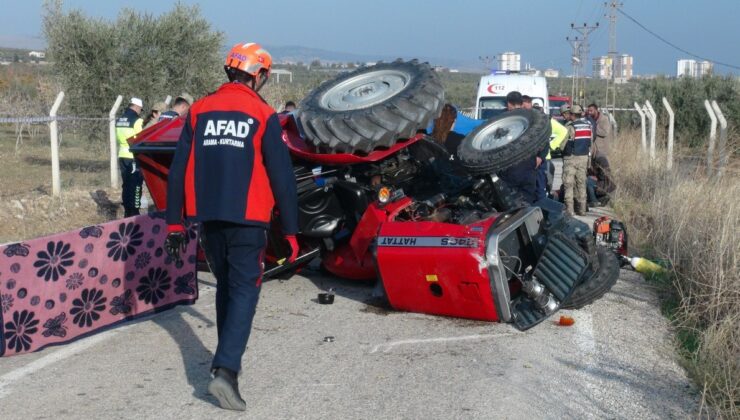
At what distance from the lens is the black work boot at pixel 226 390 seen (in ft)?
16.2

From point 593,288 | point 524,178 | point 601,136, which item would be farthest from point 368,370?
point 601,136

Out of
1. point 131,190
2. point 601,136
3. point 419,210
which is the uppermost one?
point 419,210

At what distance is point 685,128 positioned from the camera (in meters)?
30.8

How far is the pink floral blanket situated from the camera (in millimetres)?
6090

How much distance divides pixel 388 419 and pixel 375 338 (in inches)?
68.6

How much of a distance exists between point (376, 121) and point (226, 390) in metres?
3.35

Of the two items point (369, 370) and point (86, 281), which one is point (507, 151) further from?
point (86, 281)

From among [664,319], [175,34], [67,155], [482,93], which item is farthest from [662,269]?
[67,155]

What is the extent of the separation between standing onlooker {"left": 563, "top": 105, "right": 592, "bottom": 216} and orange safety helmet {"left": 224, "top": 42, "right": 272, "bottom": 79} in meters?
9.64

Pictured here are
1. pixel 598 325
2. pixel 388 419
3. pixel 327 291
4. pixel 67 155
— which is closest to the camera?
pixel 388 419

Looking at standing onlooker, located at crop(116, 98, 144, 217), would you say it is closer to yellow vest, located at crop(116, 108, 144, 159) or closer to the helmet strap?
yellow vest, located at crop(116, 108, 144, 159)

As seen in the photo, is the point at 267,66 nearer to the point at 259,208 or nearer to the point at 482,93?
the point at 259,208

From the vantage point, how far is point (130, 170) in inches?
501

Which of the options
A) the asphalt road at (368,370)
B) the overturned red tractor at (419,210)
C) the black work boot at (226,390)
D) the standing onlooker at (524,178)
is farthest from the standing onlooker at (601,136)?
the black work boot at (226,390)
